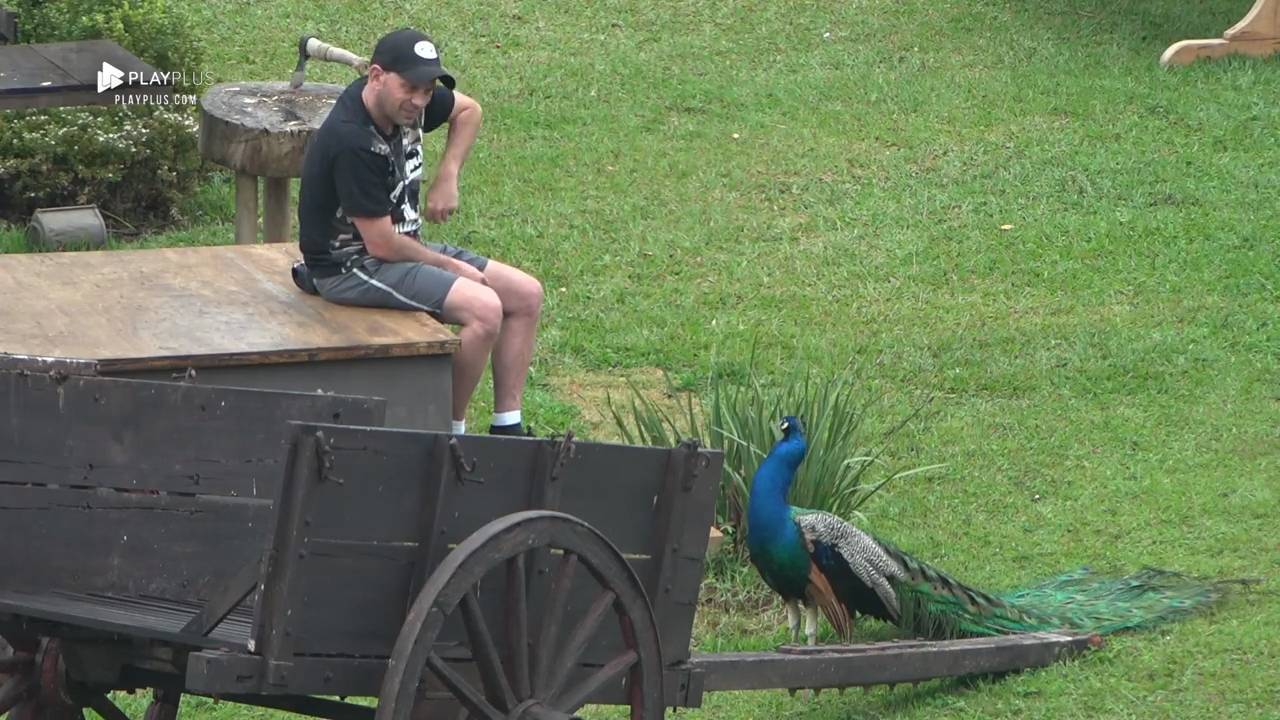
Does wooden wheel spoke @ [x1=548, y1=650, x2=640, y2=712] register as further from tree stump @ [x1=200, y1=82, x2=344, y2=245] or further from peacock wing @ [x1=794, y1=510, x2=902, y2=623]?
tree stump @ [x1=200, y1=82, x2=344, y2=245]

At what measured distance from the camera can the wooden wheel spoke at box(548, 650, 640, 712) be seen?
3797mm

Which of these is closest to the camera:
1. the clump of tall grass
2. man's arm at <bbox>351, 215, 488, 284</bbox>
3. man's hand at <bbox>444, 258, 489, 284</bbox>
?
man's arm at <bbox>351, 215, 488, 284</bbox>

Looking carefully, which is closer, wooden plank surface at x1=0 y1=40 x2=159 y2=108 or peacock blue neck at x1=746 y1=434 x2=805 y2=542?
peacock blue neck at x1=746 y1=434 x2=805 y2=542

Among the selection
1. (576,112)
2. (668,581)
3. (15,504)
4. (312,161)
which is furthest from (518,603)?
(576,112)

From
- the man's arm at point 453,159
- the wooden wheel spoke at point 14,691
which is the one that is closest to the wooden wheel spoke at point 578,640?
the wooden wheel spoke at point 14,691

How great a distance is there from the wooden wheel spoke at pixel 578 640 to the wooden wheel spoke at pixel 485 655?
0.11 metres

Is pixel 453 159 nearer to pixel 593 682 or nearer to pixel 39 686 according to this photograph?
pixel 39 686

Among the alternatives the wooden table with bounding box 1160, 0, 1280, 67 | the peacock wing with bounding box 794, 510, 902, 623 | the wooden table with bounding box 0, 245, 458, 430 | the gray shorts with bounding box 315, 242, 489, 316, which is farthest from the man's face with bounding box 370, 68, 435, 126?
the wooden table with bounding box 1160, 0, 1280, 67

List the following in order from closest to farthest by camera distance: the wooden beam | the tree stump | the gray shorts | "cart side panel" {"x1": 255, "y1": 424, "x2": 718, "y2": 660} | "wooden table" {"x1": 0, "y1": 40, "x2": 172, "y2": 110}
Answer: "cart side panel" {"x1": 255, "y1": 424, "x2": 718, "y2": 660} → the wooden beam → the gray shorts → "wooden table" {"x1": 0, "y1": 40, "x2": 172, "y2": 110} → the tree stump

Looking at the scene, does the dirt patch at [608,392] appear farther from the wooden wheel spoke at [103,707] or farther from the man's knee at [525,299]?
the wooden wheel spoke at [103,707]

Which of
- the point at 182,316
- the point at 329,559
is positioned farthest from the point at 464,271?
the point at 329,559

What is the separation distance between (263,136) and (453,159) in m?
0.99

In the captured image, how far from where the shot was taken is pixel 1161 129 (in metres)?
11.2

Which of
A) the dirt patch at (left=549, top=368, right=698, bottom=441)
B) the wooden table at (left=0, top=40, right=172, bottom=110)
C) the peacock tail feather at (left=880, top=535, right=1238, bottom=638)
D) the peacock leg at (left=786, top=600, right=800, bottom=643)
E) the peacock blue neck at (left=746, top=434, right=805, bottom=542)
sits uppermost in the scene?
the wooden table at (left=0, top=40, right=172, bottom=110)
